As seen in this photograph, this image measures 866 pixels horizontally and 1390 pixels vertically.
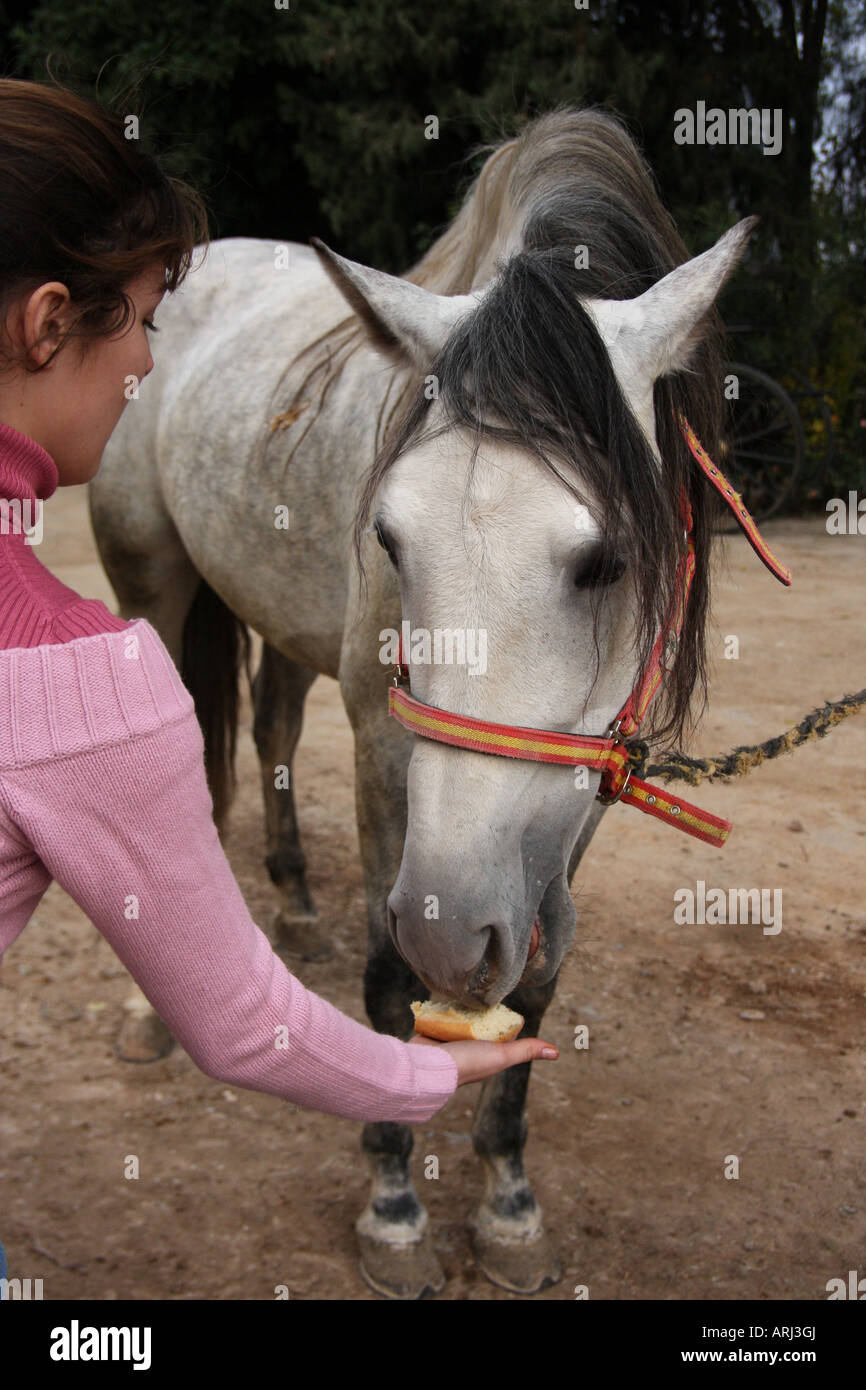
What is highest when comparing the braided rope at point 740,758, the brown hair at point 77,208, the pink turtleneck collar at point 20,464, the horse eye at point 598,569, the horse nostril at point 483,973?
the brown hair at point 77,208

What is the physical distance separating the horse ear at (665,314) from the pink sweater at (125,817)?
88 cm

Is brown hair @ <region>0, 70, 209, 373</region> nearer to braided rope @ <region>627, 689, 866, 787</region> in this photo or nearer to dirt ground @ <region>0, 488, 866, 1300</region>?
braided rope @ <region>627, 689, 866, 787</region>

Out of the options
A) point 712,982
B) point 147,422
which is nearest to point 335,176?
point 147,422

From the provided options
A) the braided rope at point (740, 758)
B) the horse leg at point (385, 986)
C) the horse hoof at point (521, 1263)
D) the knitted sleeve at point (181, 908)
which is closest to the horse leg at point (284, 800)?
the horse leg at point (385, 986)

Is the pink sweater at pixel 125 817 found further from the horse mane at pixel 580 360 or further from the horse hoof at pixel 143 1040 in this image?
the horse hoof at pixel 143 1040

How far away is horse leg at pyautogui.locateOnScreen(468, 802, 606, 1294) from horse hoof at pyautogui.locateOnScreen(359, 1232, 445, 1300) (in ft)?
0.38

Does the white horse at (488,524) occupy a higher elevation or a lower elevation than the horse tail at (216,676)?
higher

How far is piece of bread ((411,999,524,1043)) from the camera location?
5.28ft

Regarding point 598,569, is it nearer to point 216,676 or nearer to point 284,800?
point 216,676

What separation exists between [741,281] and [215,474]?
8465mm

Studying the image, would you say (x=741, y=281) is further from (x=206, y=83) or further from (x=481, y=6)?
(x=206, y=83)

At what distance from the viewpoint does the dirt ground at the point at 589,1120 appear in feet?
8.02
